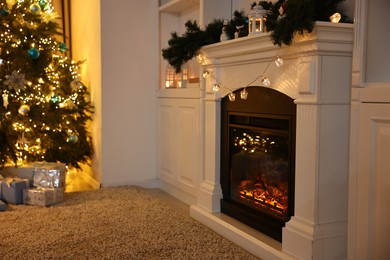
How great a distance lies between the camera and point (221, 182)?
112 inches

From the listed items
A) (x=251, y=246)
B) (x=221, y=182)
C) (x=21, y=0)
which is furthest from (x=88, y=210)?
(x=21, y=0)

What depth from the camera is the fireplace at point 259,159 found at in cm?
223

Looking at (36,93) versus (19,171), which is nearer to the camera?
(19,171)

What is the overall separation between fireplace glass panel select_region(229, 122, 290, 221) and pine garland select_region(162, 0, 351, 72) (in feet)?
1.66

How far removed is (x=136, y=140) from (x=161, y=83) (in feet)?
1.86

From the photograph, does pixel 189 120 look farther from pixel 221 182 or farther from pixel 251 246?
pixel 251 246

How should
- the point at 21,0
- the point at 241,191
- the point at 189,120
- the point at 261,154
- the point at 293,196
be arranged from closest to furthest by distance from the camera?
the point at 293,196
the point at 261,154
the point at 241,191
the point at 189,120
the point at 21,0

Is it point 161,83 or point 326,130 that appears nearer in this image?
point 326,130

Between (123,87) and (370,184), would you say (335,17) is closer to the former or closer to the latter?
(370,184)

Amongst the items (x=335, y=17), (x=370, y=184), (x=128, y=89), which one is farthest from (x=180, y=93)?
(x=370, y=184)

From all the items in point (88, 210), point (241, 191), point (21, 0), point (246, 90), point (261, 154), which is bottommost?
point (88, 210)

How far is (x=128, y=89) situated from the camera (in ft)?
12.7

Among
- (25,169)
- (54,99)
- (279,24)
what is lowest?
(25,169)

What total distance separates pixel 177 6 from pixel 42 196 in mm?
1853
